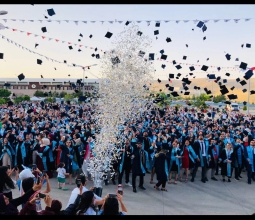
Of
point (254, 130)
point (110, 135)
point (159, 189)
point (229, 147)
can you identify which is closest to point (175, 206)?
point (159, 189)

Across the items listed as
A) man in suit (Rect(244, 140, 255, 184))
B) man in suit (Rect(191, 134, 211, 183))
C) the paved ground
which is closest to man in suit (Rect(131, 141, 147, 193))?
the paved ground

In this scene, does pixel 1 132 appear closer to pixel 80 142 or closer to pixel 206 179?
pixel 80 142

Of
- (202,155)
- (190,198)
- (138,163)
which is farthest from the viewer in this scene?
(202,155)

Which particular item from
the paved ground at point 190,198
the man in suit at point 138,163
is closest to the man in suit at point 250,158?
the paved ground at point 190,198

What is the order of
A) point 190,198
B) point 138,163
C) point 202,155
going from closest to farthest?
point 190,198 → point 138,163 → point 202,155

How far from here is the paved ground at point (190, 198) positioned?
7.27 metres

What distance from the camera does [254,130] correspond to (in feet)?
48.8

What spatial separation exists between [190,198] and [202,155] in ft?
6.94

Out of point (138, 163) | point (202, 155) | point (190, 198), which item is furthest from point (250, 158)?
point (138, 163)

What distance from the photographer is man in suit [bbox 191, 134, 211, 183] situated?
9.93m

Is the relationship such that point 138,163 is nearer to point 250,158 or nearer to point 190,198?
point 190,198

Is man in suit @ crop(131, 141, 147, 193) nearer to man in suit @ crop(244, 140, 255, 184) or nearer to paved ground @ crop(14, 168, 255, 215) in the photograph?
paved ground @ crop(14, 168, 255, 215)

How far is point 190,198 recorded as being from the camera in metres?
8.17
